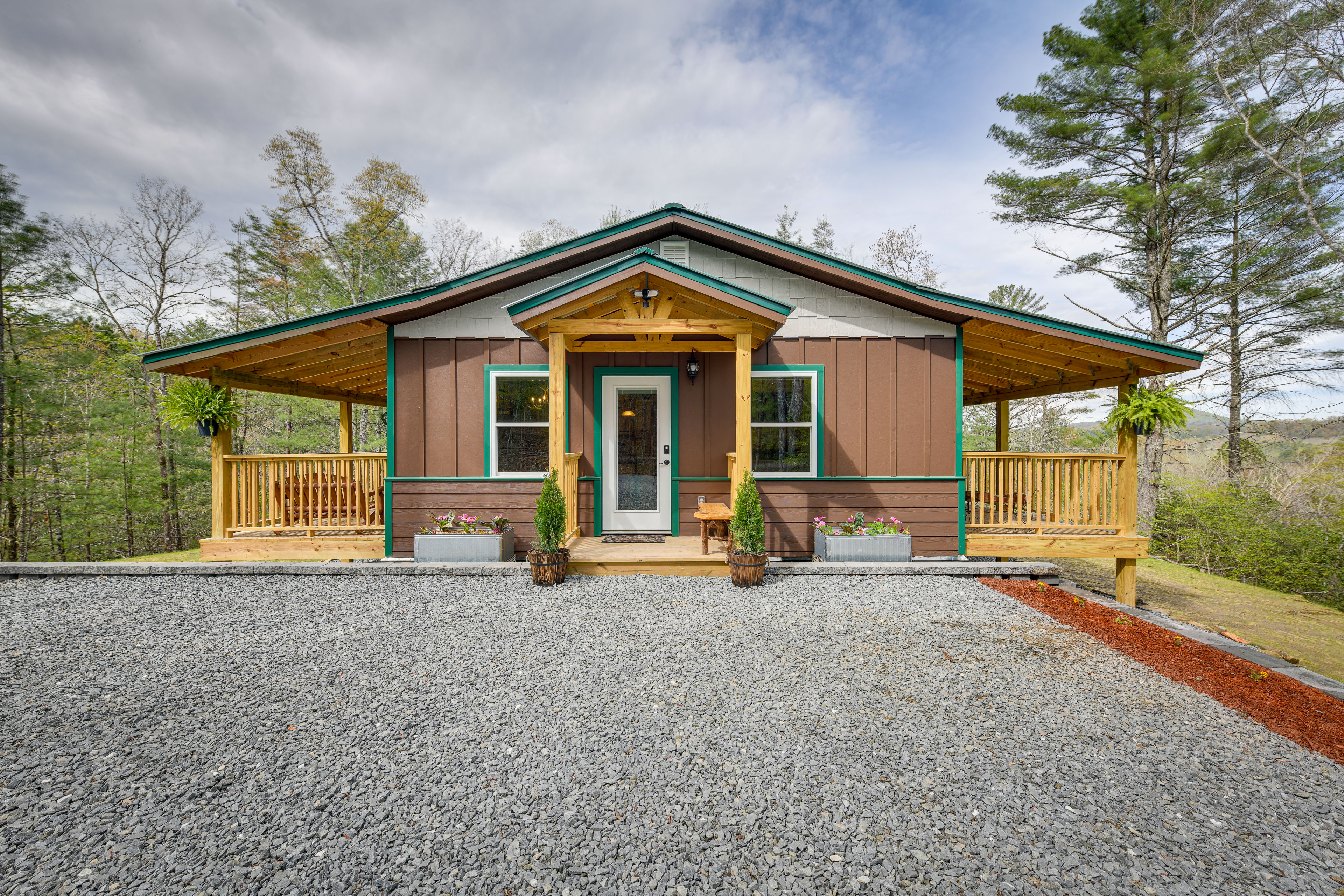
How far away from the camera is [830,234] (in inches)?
722

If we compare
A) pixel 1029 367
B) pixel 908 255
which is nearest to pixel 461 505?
pixel 1029 367

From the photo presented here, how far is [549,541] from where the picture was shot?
4.85 meters

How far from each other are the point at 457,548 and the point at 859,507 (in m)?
4.82

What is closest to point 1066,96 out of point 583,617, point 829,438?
point 829,438

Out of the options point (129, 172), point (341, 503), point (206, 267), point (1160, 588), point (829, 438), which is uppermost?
point (129, 172)

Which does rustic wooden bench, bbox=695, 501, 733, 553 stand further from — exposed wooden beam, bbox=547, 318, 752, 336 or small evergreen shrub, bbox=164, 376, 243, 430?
small evergreen shrub, bbox=164, 376, 243, 430

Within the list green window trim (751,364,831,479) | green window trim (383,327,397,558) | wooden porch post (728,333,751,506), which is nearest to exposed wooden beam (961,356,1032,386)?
green window trim (751,364,831,479)

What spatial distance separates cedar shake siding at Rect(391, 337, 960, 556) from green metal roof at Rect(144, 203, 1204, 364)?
1.84 feet

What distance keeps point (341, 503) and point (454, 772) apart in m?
5.55

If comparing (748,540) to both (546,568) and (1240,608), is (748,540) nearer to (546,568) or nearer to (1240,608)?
(546,568)

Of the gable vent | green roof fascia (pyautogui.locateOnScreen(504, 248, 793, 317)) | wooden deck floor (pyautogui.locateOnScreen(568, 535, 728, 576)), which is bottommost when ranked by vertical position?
wooden deck floor (pyautogui.locateOnScreen(568, 535, 728, 576))

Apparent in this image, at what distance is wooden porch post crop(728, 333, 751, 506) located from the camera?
16.2ft

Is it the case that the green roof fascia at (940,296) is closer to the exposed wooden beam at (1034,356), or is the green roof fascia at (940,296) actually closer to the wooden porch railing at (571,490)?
the exposed wooden beam at (1034,356)

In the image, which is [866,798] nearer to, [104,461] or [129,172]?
[104,461]
